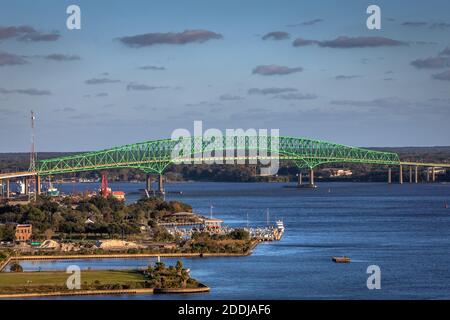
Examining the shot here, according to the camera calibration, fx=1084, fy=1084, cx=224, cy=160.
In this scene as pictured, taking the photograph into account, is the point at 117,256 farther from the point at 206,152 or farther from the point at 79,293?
the point at 206,152

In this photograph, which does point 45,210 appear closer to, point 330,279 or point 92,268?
point 92,268

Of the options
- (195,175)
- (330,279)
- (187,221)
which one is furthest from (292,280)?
(195,175)

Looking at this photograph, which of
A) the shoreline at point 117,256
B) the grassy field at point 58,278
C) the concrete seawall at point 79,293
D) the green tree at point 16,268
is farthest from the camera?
the shoreline at point 117,256

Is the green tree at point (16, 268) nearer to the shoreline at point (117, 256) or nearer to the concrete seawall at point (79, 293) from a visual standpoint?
the shoreline at point (117, 256)

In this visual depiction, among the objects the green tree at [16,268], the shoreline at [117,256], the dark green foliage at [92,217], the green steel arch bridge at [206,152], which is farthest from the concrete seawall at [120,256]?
the green steel arch bridge at [206,152]

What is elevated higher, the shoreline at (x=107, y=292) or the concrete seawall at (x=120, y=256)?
the concrete seawall at (x=120, y=256)

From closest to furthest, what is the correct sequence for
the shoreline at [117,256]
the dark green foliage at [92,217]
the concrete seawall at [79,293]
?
the concrete seawall at [79,293] → the shoreline at [117,256] → the dark green foliage at [92,217]

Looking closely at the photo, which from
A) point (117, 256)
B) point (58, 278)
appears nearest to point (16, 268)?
point (58, 278)

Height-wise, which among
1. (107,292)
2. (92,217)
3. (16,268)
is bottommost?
(107,292)

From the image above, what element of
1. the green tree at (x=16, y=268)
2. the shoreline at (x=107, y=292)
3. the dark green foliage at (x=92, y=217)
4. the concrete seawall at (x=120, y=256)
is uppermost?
the dark green foliage at (x=92, y=217)
